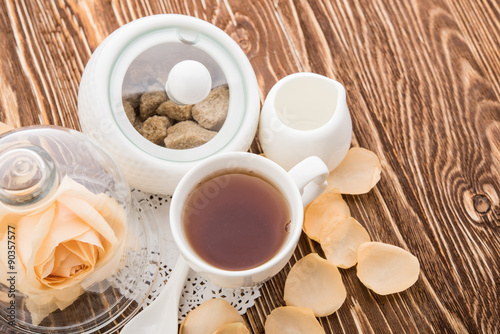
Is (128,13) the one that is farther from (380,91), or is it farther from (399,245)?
(399,245)

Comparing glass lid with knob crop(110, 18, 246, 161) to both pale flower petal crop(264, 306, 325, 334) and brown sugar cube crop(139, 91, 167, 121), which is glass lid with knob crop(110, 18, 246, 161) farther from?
pale flower petal crop(264, 306, 325, 334)

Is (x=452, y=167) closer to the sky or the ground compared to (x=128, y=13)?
closer to the ground

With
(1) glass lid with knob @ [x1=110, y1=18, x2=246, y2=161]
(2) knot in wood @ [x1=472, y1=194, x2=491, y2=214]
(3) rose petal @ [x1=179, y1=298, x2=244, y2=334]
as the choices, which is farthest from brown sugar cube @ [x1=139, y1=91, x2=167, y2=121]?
(2) knot in wood @ [x1=472, y1=194, x2=491, y2=214]

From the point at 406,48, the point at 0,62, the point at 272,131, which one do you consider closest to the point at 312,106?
the point at 272,131

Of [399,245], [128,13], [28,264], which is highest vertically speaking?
[128,13]

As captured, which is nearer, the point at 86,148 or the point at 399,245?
the point at 86,148

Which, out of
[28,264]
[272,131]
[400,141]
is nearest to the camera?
[28,264]
